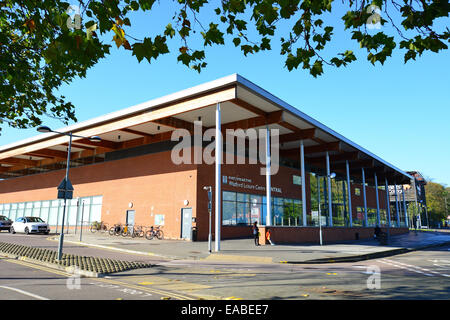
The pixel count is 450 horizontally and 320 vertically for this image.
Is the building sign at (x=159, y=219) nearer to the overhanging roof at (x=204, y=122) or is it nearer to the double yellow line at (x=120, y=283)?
the overhanging roof at (x=204, y=122)

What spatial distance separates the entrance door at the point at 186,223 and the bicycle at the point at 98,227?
9.98 metres

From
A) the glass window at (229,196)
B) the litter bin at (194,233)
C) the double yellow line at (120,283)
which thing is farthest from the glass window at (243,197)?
the double yellow line at (120,283)

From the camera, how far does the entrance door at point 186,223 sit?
82.3 ft

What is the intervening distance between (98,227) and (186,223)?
1121 centimetres

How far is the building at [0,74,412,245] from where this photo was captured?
2309 centimetres

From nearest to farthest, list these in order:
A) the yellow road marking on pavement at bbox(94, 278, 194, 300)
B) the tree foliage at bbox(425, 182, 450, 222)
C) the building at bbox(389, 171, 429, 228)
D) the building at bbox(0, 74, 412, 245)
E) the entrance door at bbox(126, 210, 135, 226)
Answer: the yellow road marking on pavement at bbox(94, 278, 194, 300) < the building at bbox(0, 74, 412, 245) < the entrance door at bbox(126, 210, 135, 226) < the building at bbox(389, 171, 429, 228) < the tree foliage at bbox(425, 182, 450, 222)

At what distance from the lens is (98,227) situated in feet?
103

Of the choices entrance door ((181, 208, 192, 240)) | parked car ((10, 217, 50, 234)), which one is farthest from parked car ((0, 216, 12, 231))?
entrance door ((181, 208, 192, 240))

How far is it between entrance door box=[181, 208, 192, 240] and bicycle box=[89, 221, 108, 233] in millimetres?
9978

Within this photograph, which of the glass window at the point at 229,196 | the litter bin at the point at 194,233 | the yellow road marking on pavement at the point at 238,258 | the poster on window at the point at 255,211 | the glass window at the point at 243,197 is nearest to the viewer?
the yellow road marking on pavement at the point at 238,258

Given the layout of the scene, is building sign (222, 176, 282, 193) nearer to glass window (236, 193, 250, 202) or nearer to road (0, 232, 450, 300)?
glass window (236, 193, 250, 202)

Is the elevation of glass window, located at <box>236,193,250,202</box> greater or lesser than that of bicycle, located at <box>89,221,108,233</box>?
greater

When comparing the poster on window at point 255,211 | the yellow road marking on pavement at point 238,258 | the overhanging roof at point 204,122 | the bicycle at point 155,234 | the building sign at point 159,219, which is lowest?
the yellow road marking on pavement at point 238,258

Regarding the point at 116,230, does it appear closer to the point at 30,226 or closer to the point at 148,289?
the point at 30,226
